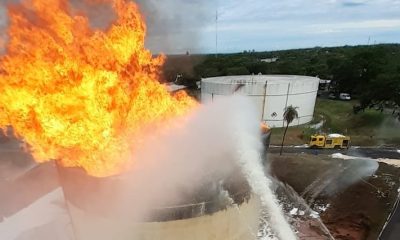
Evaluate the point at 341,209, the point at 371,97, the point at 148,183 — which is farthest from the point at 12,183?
the point at 371,97

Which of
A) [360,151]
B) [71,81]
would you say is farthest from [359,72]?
[71,81]

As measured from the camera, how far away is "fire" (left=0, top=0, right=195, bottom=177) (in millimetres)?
9227

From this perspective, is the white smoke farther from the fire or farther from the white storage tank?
the white storage tank

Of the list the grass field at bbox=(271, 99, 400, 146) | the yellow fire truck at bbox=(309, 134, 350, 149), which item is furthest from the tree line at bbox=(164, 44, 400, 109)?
the yellow fire truck at bbox=(309, 134, 350, 149)

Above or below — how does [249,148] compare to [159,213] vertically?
above

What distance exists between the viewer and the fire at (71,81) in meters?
9.23

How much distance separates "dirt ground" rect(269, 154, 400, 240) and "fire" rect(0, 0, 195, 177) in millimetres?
15492

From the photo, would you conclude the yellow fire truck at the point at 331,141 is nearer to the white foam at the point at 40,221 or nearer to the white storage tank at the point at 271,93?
the white storage tank at the point at 271,93

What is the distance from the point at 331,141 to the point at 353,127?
41.9 feet

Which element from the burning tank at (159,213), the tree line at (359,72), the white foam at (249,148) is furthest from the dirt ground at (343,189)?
the burning tank at (159,213)

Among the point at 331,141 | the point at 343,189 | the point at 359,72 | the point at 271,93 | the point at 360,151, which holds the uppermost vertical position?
the point at 271,93

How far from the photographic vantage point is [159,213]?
923cm

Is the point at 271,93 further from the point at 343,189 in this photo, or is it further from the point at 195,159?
the point at 195,159

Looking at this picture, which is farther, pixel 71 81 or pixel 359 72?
pixel 359 72
